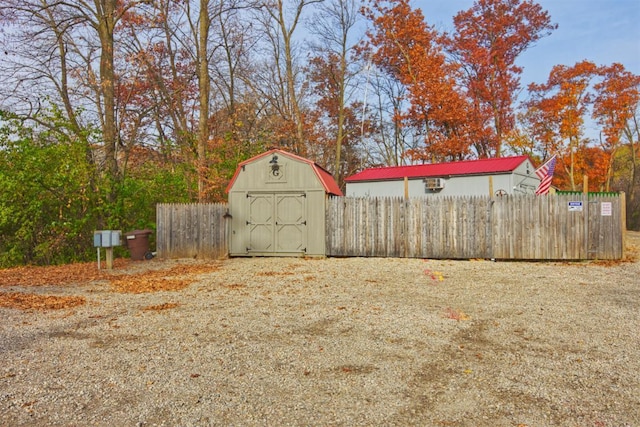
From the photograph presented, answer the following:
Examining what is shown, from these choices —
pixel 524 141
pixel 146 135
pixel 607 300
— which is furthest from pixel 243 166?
pixel 524 141

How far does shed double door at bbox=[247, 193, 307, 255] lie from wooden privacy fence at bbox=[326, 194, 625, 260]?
895mm

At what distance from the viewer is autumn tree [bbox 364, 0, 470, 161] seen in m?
26.4

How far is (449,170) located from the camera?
65.7 ft

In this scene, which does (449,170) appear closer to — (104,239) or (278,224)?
(278,224)

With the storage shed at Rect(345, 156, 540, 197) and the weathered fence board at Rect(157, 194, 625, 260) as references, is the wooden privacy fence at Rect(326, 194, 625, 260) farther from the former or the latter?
the storage shed at Rect(345, 156, 540, 197)

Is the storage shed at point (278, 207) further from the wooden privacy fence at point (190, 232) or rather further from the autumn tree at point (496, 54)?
the autumn tree at point (496, 54)

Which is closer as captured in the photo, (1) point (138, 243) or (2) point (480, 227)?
(2) point (480, 227)

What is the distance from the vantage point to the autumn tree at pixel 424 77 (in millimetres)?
26375

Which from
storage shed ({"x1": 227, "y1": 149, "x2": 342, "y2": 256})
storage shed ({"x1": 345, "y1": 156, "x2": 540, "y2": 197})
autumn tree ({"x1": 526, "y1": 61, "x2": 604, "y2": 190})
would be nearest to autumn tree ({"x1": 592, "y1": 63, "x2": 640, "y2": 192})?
autumn tree ({"x1": 526, "y1": 61, "x2": 604, "y2": 190})

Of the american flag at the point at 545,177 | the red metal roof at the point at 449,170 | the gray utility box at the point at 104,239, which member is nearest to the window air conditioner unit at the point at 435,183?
the red metal roof at the point at 449,170

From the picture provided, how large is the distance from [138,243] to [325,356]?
10597mm

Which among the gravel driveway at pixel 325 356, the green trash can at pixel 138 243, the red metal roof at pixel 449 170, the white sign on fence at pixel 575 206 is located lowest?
the gravel driveway at pixel 325 356

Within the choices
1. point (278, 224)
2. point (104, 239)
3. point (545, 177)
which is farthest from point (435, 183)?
point (104, 239)

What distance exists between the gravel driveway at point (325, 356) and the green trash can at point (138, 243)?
5.02m
